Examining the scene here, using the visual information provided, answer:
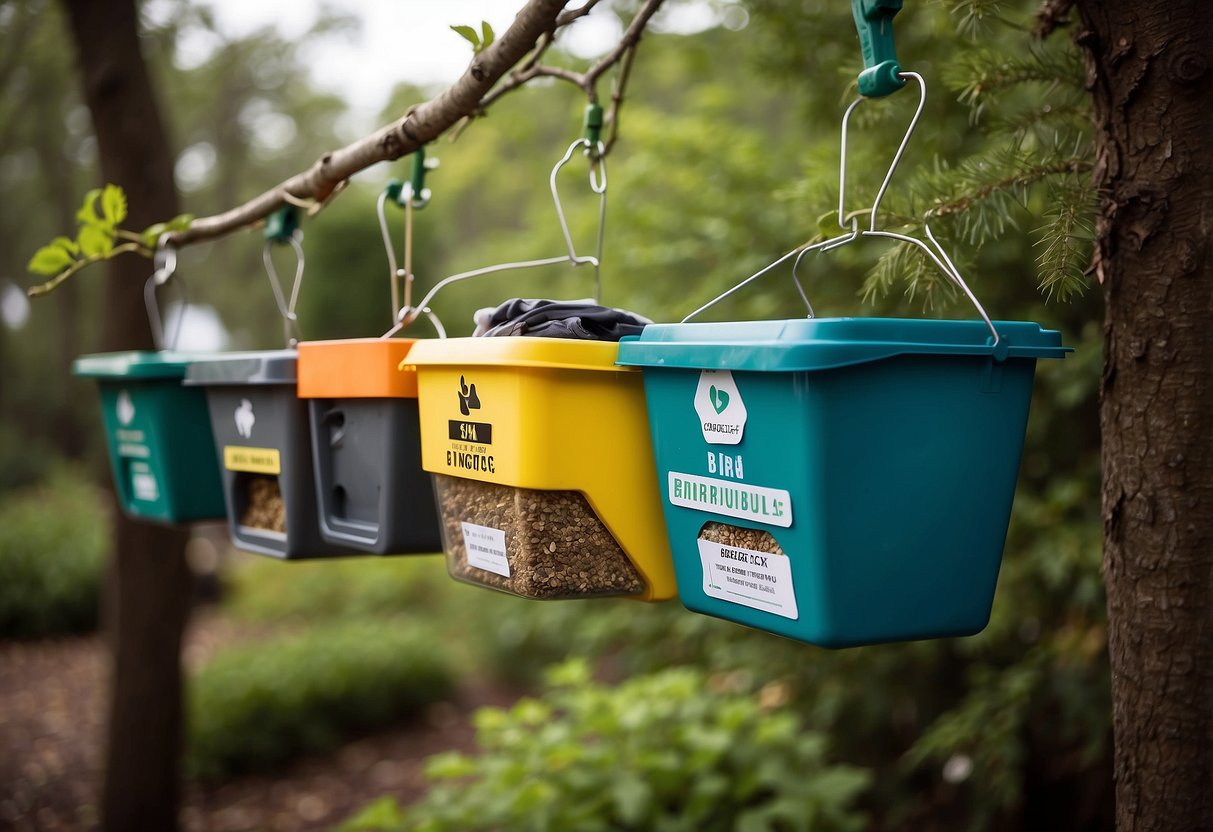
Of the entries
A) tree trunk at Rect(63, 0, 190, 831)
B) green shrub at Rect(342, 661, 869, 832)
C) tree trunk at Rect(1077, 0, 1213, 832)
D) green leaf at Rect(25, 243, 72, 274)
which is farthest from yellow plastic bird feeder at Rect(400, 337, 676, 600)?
tree trunk at Rect(63, 0, 190, 831)

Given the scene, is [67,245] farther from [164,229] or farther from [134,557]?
[134,557]

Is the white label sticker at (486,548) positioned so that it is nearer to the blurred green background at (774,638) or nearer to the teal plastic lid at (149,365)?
the blurred green background at (774,638)

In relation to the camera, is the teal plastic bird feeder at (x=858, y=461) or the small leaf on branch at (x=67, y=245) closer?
the teal plastic bird feeder at (x=858, y=461)

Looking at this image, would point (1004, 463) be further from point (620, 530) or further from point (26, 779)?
point (26, 779)

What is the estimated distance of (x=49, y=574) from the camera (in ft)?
25.5

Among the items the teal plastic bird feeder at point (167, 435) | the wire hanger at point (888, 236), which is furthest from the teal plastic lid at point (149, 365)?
the wire hanger at point (888, 236)

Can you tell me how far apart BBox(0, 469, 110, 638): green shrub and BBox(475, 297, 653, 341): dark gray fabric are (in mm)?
6891

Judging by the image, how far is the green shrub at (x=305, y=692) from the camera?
16.3 feet

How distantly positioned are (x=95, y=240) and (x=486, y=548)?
99cm

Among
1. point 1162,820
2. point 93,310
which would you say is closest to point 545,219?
point 1162,820

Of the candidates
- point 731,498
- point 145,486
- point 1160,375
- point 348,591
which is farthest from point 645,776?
point 348,591

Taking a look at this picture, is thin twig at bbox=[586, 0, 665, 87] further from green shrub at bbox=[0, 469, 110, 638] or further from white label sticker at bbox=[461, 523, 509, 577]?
green shrub at bbox=[0, 469, 110, 638]

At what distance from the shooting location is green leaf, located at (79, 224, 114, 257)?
1804 mm

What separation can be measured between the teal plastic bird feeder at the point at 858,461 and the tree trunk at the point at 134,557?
9.09ft
